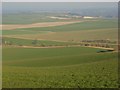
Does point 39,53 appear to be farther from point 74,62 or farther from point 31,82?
point 31,82

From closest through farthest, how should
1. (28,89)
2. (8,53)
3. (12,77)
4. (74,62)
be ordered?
1. (28,89)
2. (12,77)
3. (74,62)
4. (8,53)

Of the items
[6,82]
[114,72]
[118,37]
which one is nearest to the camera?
[6,82]

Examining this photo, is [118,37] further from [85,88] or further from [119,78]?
[85,88]

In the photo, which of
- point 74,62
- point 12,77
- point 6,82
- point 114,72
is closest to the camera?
point 6,82

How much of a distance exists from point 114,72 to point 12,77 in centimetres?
708

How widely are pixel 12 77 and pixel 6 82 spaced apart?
192 centimetres

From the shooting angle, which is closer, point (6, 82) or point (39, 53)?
point (6, 82)

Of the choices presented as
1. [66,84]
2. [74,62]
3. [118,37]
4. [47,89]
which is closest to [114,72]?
[66,84]

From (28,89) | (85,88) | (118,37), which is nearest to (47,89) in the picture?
(28,89)

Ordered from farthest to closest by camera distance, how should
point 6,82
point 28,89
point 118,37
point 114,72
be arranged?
point 118,37 → point 114,72 → point 6,82 → point 28,89

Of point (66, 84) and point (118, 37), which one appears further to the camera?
point (118, 37)

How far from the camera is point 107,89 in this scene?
15086 mm

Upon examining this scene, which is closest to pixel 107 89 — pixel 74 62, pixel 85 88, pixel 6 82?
pixel 85 88

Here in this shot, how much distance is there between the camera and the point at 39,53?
42.2 meters
